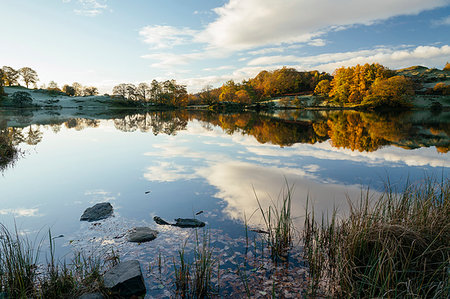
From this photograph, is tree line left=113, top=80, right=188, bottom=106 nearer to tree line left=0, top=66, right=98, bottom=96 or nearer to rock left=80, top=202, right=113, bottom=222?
tree line left=0, top=66, right=98, bottom=96

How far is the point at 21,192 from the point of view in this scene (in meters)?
9.75

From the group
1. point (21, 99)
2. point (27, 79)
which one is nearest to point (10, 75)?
point (27, 79)

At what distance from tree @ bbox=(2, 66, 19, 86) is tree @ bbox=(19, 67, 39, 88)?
495cm

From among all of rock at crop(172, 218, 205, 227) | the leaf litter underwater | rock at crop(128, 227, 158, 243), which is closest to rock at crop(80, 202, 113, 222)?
the leaf litter underwater

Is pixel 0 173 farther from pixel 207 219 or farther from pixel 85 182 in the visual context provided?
pixel 207 219

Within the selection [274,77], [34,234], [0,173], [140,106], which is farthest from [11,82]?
[34,234]

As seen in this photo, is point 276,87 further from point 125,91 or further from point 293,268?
point 293,268

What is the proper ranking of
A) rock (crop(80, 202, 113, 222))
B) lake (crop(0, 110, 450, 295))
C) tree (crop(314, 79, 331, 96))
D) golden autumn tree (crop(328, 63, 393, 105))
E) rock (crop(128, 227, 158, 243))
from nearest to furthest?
rock (crop(128, 227, 158, 243)) → lake (crop(0, 110, 450, 295)) → rock (crop(80, 202, 113, 222)) → golden autumn tree (crop(328, 63, 393, 105)) → tree (crop(314, 79, 331, 96))

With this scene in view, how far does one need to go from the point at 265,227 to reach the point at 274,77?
148 meters

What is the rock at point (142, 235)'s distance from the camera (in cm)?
619

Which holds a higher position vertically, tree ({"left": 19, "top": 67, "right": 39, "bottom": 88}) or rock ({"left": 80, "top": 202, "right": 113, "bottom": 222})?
tree ({"left": 19, "top": 67, "right": 39, "bottom": 88})

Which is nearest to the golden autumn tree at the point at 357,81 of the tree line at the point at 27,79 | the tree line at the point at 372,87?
the tree line at the point at 372,87

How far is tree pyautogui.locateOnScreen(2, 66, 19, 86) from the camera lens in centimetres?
12269

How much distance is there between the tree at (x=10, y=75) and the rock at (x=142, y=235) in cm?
16509
